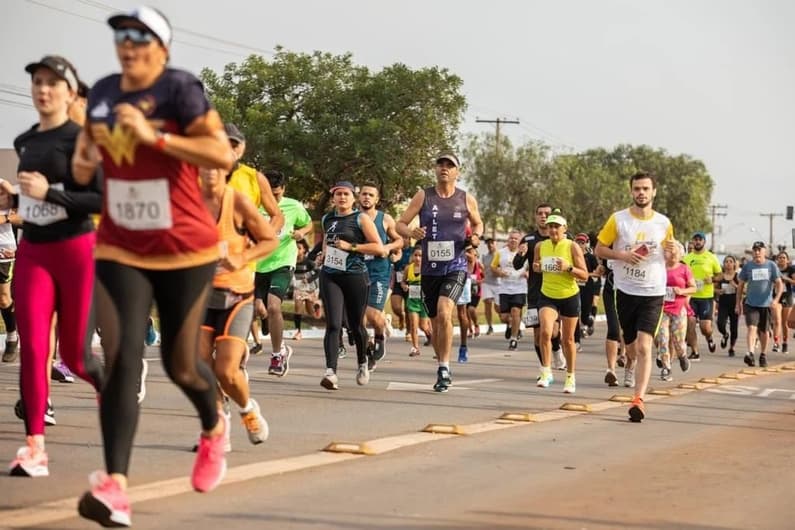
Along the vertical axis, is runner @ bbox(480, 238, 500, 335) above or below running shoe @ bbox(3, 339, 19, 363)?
above

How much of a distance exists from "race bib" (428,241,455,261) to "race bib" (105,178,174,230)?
840 cm

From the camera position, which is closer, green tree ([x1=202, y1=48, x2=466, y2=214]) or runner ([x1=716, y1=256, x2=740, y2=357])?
runner ([x1=716, y1=256, x2=740, y2=357])

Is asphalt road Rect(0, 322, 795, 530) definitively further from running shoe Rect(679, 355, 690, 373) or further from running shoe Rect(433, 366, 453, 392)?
running shoe Rect(679, 355, 690, 373)

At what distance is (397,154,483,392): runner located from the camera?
14141 millimetres

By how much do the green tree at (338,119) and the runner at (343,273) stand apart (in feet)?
90.4

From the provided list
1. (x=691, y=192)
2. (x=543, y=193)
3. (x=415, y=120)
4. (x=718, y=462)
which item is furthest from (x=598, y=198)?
(x=718, y=462)

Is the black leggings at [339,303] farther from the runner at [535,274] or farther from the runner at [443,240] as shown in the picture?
the runner at [535,274]

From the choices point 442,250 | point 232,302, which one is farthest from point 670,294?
point 232,302

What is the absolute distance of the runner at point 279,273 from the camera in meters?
14.9

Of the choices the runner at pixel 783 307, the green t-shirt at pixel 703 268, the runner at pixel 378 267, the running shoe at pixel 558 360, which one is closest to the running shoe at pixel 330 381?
the runner at pixel 378 267

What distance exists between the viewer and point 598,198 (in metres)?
93.8

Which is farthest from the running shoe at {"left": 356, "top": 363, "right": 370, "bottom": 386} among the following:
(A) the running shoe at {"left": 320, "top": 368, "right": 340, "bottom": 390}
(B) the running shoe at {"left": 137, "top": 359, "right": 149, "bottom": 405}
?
(B) the running shoe at {"left": 137, "top": 359, "right": 149, "bottom": 405}

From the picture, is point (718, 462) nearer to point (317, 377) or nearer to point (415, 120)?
point (317, 377)

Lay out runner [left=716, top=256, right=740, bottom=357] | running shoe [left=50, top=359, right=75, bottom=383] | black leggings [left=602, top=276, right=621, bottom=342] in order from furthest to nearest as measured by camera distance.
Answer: runner [left=716, top=256, right=740, bottom=357] → black leggings [left=602, top=276, right=621, bottom=342] → running shoe [left=50, top=359, right=75, bottom=383]
